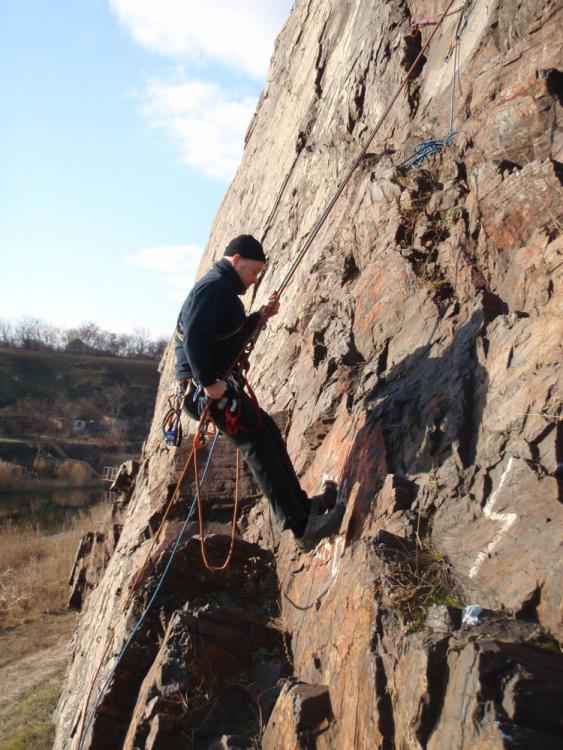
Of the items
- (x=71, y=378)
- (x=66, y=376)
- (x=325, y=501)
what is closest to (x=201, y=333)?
(x=325, y=501)

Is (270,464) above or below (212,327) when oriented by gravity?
below

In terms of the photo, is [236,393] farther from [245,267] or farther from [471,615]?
[471,615]

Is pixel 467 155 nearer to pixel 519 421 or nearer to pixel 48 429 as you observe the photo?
pixel 519 421

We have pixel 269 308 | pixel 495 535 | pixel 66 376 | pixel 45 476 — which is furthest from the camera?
pixel 66 376

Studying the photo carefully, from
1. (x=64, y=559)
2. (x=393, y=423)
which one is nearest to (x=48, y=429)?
(x=64, y=559)

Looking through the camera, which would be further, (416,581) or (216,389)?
(216,389)

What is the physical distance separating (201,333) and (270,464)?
1.13 meters

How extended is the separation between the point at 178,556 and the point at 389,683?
8.70ft

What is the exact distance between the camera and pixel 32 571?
63.5 feet

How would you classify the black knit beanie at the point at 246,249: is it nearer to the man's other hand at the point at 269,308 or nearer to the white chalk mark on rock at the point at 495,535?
the man's other hand at the point at 269,308

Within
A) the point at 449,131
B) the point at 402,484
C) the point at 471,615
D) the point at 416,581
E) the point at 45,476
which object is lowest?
the point at 471,615

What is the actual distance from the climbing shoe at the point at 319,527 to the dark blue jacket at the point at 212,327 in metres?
1.27

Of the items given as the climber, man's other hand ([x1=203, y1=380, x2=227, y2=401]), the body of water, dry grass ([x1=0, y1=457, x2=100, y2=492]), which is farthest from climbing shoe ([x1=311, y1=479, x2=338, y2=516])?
dry grass ([x1=0, y1=457, x2=100, y2=492])

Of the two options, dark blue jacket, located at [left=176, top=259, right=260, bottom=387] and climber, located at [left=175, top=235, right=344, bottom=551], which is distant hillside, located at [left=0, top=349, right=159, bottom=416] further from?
climber, located at [left=175, top=235, right=344, bottom=551]
